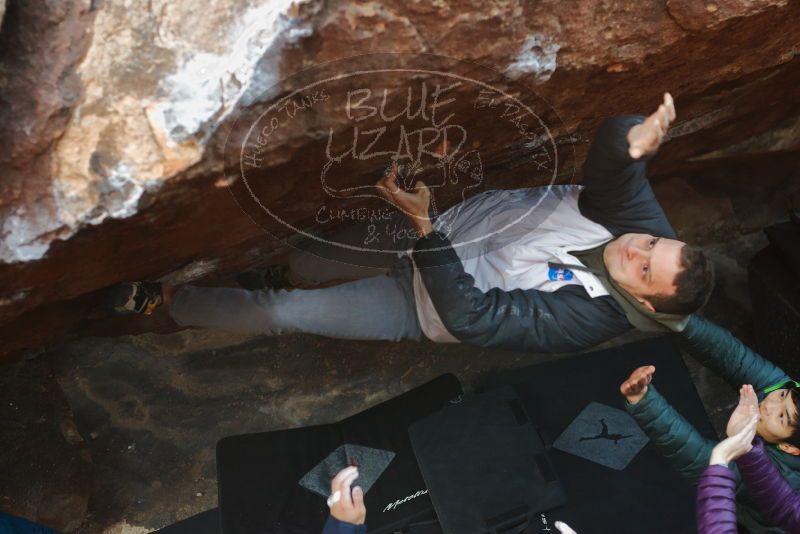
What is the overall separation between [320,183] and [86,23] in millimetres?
604

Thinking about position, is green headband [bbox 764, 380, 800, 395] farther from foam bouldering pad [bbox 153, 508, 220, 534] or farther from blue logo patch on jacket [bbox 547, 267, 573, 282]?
foam bouldering pad [bbox 153, 508, 220, 534]

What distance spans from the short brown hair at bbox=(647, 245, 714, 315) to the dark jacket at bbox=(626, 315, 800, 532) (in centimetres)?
28

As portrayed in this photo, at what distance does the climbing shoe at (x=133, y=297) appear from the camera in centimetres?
189

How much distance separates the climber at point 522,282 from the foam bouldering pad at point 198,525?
27.3 inches

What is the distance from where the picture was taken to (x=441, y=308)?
1864 millimetres

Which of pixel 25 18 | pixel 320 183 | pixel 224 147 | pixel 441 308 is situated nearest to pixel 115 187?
pixel 224 147

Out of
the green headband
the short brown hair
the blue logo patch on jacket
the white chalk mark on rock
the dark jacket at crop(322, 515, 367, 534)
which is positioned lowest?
the dark jacket at crop(322, 515, 367, 534)

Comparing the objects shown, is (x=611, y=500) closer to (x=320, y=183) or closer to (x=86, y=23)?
(x=320, y=183)

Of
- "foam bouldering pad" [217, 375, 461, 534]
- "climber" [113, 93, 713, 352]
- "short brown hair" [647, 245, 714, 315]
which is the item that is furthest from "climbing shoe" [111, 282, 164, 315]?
"short brown hair" [647, 245, 714, 315]

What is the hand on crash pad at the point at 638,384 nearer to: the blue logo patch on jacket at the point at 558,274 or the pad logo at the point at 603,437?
the blue logo patch on jacket at the point at 558,274

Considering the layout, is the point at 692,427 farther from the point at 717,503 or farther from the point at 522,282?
the point at 522,282

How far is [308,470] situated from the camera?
2.35 meters

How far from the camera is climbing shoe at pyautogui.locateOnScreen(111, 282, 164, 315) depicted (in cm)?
189

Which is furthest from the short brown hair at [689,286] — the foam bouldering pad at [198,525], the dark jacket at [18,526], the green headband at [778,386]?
→ the dark jacket at [18,526]
